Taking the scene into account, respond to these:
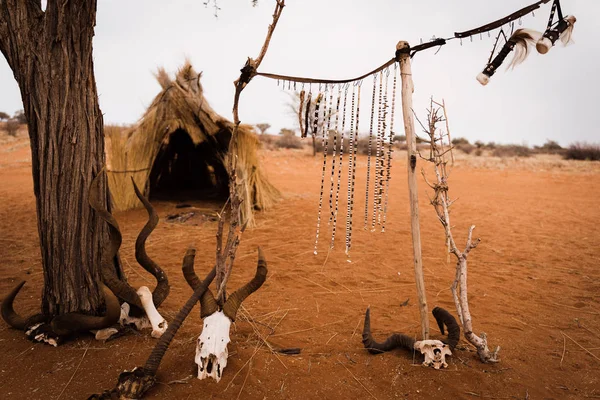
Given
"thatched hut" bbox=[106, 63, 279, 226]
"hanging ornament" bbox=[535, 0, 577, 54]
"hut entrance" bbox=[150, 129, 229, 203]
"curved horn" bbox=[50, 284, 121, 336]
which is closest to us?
"hanging ornament" bbox=[535, 0, 577, 54]

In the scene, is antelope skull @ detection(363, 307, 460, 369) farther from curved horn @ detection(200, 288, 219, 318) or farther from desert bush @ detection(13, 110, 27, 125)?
desert bush @ detection(13, 110, 27, 125)

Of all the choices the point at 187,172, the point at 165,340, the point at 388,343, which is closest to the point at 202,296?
the point at 165,340

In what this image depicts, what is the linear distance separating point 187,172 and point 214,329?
864cm

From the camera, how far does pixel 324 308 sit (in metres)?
4.00

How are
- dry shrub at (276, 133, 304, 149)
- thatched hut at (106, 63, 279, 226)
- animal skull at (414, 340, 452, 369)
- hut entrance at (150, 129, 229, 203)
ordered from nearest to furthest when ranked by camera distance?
1. animal skull at (414, 340, 452, 369)
2. thatched hut at (106, 63, 279, 226)
3. hut entrance at (150, 129, 229, 203)
4. dry shrub at (276, 133, 304, 149)

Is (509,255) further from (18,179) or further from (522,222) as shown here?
(18,179)

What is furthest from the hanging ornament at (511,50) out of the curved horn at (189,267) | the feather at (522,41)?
the curved horn at (189,267)

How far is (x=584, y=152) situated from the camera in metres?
21.1

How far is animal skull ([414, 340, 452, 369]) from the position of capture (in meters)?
2.78

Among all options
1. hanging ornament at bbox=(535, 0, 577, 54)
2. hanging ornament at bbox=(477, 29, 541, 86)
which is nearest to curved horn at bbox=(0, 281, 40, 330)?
hanging ornament at bbox=(477, 29, 541, 86)

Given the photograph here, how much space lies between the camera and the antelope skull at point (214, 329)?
2541 millimetres

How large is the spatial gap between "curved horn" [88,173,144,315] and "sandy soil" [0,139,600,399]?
0.36m

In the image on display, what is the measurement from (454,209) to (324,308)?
688 centimetres

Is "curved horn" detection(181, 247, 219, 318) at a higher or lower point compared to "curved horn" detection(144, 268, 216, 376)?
higher
